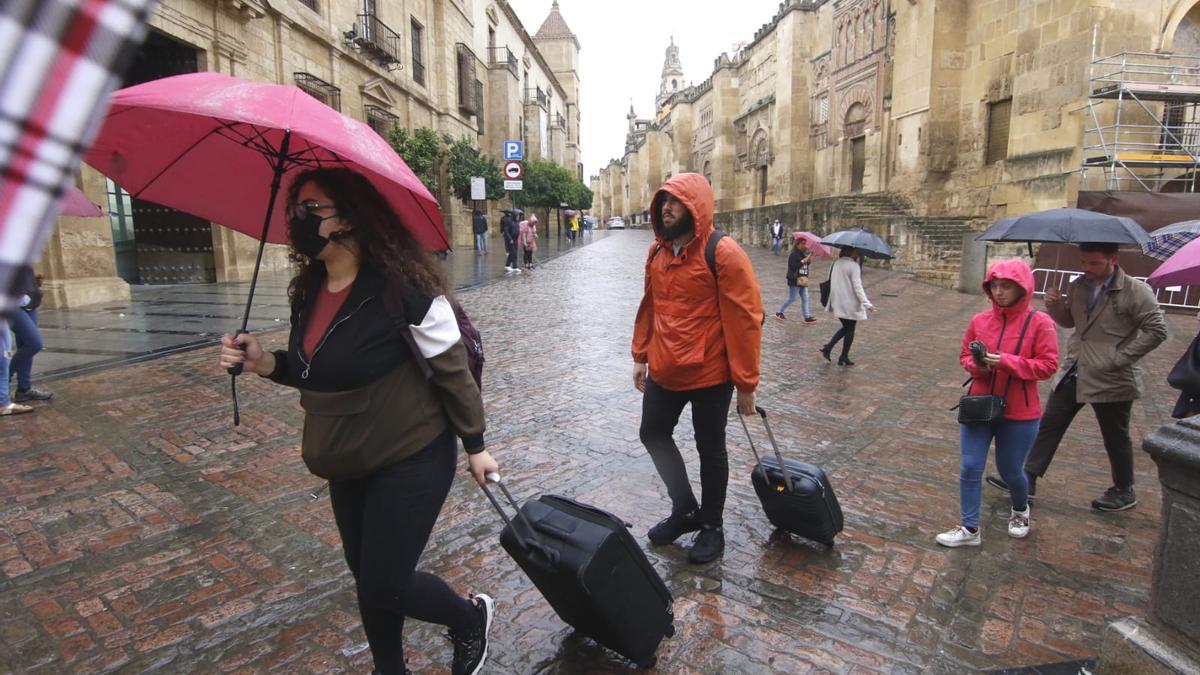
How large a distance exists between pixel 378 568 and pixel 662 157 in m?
76.6

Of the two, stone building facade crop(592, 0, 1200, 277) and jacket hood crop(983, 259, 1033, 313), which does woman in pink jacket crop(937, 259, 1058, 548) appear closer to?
jacket hood crop(983, 259, 1033, 313)

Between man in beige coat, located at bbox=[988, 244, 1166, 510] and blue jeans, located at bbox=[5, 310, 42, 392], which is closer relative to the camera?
man in beige coat, located at bbox=[988, 244, 1166, 510]

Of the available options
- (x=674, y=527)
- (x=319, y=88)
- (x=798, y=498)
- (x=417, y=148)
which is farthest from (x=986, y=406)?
(x=417, y=148)

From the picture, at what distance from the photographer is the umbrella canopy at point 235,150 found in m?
2.05

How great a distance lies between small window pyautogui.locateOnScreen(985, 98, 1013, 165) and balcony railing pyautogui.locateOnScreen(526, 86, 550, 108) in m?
36.9

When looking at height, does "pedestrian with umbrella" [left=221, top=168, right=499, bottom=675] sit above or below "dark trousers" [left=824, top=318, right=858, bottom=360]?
above

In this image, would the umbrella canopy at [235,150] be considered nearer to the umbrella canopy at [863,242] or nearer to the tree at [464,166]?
the umbrella canopy at [863,242]

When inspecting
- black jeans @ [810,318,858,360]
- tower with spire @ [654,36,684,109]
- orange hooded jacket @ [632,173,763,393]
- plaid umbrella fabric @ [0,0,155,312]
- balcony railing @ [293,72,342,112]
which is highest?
tower with spire @ [654,36,684,109]

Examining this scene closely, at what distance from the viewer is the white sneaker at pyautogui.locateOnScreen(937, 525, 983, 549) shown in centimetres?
378

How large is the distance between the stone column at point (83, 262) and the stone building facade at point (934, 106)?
18.8 m

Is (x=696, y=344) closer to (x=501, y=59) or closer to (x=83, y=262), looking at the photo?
(x=83, y=262)

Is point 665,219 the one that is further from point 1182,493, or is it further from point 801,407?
point 801,407

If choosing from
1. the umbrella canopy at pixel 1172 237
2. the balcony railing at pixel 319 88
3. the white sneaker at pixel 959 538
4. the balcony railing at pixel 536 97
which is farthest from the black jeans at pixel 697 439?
the balcony railing at pixel 536 97

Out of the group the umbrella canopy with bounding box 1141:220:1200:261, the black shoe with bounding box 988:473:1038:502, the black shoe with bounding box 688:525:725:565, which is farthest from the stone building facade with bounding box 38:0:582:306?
the umbrella canopy with bounding box 1141:220:1200:261
